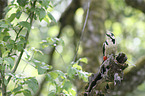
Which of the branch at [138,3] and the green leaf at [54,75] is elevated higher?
the branch at [138,3]

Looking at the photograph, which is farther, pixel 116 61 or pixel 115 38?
pixel 115 38

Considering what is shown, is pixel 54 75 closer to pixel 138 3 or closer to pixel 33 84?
pixel 33 84

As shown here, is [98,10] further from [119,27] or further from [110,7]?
[119,27]

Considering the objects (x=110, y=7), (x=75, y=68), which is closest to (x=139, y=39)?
(x=110, y=7)

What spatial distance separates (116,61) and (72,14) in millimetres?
2783

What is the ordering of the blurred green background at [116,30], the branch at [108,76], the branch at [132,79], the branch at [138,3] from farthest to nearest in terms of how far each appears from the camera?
the blurred green background at [116,30] < the branch at [138,3] < the branch at [132,79] < the branch at [108,76]

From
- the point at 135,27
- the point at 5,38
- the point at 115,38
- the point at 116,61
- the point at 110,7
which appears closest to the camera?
the point at 116,61

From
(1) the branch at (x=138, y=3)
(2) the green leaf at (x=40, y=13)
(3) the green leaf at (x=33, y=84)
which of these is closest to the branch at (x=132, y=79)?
(1) the branch at (x=138, y=3)

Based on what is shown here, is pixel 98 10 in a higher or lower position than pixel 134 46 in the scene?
lower

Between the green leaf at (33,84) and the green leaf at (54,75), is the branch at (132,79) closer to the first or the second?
the green leaf at (54,75)

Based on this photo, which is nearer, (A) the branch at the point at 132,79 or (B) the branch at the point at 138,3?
(A) the branch at the point at 132,79

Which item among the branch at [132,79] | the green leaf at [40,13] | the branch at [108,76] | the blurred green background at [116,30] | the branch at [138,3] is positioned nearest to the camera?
the branch at [108,76]

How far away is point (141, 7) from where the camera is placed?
10.6 feet

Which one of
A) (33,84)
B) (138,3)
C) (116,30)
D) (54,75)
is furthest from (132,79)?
(116,30)
